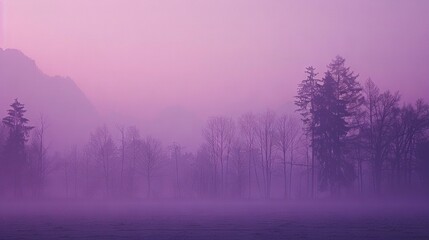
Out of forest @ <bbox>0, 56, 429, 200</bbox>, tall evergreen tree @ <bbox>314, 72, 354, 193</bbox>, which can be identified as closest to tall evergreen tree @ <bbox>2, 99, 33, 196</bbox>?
forest @ <bbox>0, 56, 429, 200</bbox>

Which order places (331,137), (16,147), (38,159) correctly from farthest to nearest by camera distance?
(38,159)
(16,147)
(331,137)

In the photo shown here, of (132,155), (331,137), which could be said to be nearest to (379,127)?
(331,137)

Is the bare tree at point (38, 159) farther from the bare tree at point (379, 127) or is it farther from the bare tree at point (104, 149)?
the bare tree at point (379, 127)

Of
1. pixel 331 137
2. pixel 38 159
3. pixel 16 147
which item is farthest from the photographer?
pixel 38 159

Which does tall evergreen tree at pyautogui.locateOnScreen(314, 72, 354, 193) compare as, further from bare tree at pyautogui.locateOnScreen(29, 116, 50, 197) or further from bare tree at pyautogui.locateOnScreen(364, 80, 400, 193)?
bare tree at pyautogui.locateOnScreen(29, 116, 50, 197)

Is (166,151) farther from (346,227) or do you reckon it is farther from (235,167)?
(346,227)

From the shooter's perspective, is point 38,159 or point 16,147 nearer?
point 16,147

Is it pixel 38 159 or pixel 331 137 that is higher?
pixel 331 137

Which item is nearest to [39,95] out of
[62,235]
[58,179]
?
[58,179]

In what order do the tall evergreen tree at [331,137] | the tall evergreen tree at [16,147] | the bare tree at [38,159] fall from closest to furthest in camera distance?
the tall evergreen tree at [331,137], the tall evergreen tree at [16,147], the bare tree at [38,159]

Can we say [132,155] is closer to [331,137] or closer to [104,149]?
[104,149]

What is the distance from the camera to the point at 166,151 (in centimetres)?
11912

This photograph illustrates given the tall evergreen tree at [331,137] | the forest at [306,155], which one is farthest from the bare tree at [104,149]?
the tall evergreen tree at [331,137]

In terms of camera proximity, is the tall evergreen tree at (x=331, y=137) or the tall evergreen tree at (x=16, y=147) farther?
the tall evergreen tree at (x=16, y=147)
